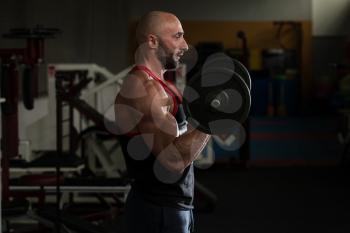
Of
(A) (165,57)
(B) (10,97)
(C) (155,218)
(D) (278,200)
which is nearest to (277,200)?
(D) (278,200)

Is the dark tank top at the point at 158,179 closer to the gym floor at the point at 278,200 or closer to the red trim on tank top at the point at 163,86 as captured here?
the red trim on tank top at the point at 163,86

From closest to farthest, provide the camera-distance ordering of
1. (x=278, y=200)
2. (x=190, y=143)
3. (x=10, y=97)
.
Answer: (x=190, y=143) < (x=10, y=97) < (x=278, y=200)

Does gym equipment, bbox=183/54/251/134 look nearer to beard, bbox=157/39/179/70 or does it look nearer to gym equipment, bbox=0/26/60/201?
beard, bbox=157/39/179/70

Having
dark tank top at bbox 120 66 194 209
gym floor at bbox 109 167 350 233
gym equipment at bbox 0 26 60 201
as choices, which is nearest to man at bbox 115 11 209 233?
dark tank top at bbox 120 66 194 209

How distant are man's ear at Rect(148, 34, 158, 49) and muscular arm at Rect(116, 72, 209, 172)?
0.12 meters

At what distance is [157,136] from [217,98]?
20cm

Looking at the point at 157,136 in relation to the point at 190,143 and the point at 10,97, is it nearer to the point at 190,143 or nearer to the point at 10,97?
the point at 190,143

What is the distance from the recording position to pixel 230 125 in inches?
66.2

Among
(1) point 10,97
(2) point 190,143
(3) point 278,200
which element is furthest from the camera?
(3) point 278,200

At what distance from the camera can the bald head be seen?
1.70 metres

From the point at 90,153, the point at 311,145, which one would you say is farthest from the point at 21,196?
the point at 311,145

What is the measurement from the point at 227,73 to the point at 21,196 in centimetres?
257

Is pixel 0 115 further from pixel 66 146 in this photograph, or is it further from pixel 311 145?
pixel 311 145

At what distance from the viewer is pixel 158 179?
174cm
